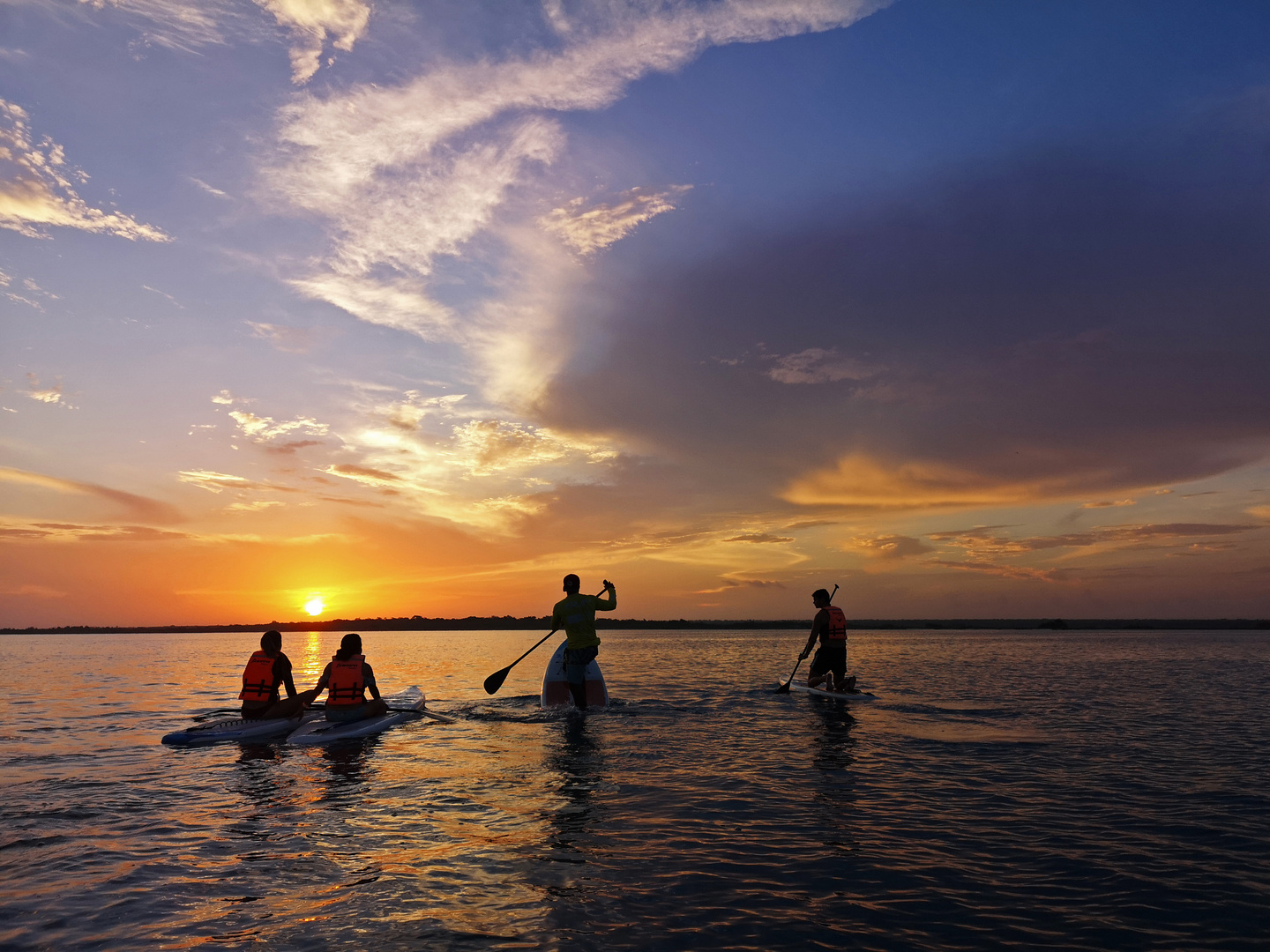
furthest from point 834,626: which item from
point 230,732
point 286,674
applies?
point 230,732

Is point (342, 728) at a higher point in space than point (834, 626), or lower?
lower

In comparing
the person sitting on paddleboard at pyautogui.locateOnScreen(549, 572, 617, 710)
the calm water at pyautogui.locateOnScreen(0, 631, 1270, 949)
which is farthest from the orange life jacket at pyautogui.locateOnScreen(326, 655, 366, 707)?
the person sitting on paddleboard at pyautogui.locateOnScreen(549, 572, 617, 710)

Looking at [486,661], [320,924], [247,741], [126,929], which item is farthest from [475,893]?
[486,661]

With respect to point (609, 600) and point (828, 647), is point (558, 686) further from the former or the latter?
point (828, 647)

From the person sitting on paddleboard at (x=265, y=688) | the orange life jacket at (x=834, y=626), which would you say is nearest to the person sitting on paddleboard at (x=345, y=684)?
the person sitting on paddleboard at (x=265, y=688)

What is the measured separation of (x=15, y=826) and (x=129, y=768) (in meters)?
4.27

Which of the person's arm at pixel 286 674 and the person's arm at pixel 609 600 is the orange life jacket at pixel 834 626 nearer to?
the person's arm at pixel 609 600

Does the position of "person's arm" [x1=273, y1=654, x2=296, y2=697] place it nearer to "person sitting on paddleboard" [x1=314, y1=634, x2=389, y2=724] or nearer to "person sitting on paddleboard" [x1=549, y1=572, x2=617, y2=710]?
"person sitting on paddleboard" [x1=314, y1=634, x2=389, y2=724]

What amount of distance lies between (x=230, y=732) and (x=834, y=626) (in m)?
16.0

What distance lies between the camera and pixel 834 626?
21484 mm

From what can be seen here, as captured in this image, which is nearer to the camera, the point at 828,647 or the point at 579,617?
the point at 579,617

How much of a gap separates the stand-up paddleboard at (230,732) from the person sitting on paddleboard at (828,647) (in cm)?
1372

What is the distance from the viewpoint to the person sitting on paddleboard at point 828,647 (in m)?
21.2

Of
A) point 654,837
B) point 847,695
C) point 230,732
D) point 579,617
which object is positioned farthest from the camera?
point 847,695
